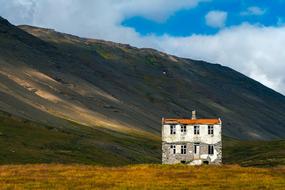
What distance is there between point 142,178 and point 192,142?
37.1 metres

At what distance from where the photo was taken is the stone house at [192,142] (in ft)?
298

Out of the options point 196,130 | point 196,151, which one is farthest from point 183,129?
point 196,151

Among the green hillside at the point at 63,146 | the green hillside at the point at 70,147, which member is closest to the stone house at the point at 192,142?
the green hillside at the point at 70,147

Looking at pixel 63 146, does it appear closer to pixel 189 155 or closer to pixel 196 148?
pixel 189 155

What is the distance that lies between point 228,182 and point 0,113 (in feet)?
337

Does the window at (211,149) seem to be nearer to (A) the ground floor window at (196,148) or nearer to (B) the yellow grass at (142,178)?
(A) the ground floor window at (196,148)

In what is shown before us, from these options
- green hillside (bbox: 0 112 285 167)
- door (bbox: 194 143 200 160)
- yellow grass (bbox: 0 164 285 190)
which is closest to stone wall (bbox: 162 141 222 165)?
door (bbox: 194 143 200 160)

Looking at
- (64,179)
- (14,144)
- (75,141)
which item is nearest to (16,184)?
(64,179)

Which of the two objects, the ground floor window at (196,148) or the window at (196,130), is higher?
the window at (196,130)

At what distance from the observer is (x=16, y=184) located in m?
48.5

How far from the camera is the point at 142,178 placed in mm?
55938

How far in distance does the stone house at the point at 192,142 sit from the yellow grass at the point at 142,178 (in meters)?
24.2

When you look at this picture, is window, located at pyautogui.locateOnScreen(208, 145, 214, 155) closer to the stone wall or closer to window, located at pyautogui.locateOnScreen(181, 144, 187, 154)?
the stone wall

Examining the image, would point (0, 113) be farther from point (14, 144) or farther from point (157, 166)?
point (157, 166)
